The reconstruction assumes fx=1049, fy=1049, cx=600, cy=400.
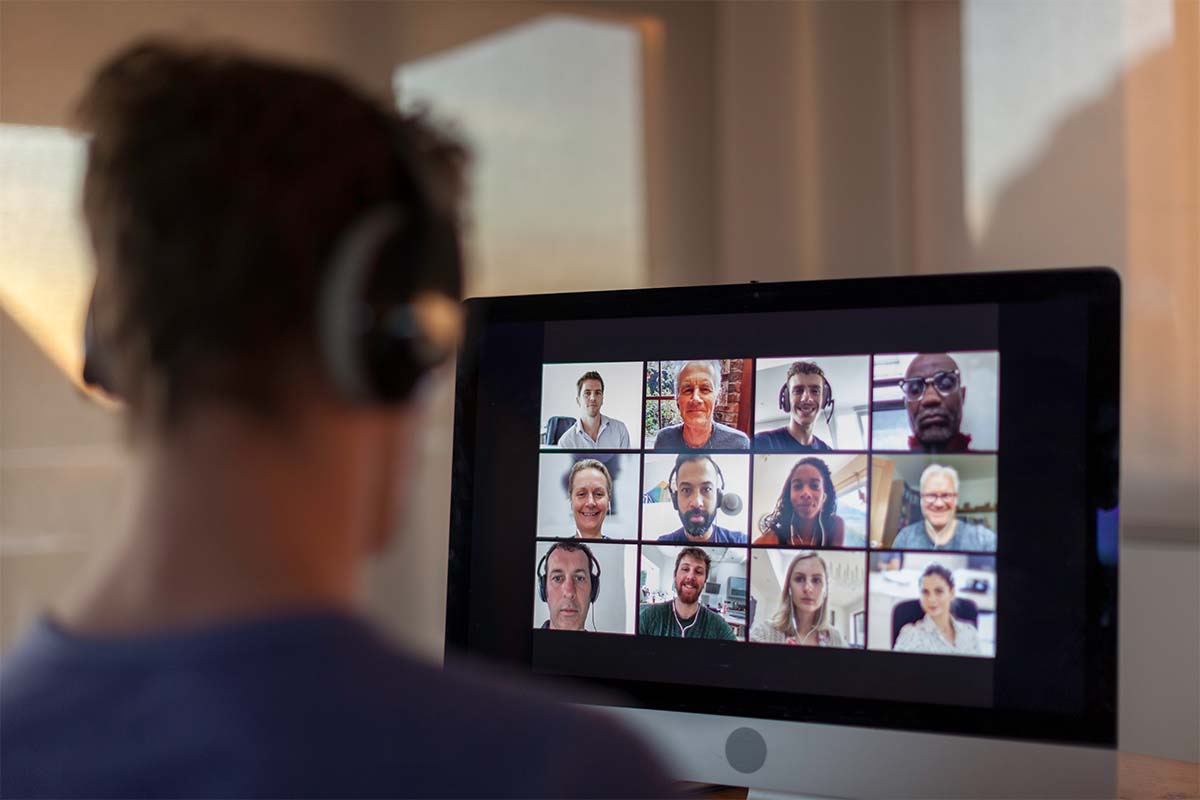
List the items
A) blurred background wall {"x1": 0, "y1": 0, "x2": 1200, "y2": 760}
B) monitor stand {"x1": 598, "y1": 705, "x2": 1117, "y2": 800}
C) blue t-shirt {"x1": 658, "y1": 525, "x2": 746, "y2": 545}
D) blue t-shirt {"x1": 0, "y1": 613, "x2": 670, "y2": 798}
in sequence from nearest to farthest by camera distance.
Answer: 1. blue t-shirt {"x1": 0, "y1": 613, "x2": 670, "y2": 798}
2. monitor stand {"x1": 598, "y1": 705, "x2": 1117, "y2": 800}
3. blue t-shirt {"x1": 658, "y1": 525, "x2": 746, "y2": 545}
4. blurred background wall {"x1": 0, "y1": 0, "x2": 1200, "y2": 760}

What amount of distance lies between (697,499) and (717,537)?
0.04 meters

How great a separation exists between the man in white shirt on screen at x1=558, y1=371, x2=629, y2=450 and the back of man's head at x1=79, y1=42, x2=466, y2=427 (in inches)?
24.7

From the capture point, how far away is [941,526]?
0.93 meters

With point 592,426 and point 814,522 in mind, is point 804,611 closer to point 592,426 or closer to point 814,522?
point 814,522

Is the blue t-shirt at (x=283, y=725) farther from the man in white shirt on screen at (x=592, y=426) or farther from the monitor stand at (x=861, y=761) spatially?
the man in white shirt on screen at (x=592, y=426)

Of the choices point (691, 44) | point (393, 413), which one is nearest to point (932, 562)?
point (393, 413)

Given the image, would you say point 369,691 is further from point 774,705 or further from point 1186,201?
point 1186,201

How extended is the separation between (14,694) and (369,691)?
0.15 m

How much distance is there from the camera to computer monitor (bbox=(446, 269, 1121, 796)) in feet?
2.98

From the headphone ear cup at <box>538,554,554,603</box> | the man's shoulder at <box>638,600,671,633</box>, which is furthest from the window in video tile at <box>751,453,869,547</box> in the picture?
the headphone ear cup at <box>538,554,554,603</box>

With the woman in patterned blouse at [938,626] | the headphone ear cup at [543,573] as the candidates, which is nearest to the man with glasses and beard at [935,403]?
the woman in patterned blouse at [938,626]

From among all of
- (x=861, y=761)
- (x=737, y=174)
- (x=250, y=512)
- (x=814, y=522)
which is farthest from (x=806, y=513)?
(x=737, y=174)

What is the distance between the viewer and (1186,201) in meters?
1.49

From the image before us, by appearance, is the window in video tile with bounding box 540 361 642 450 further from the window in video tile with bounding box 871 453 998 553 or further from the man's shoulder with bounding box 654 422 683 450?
the window in video tile with bounding box 871 453 998 553
